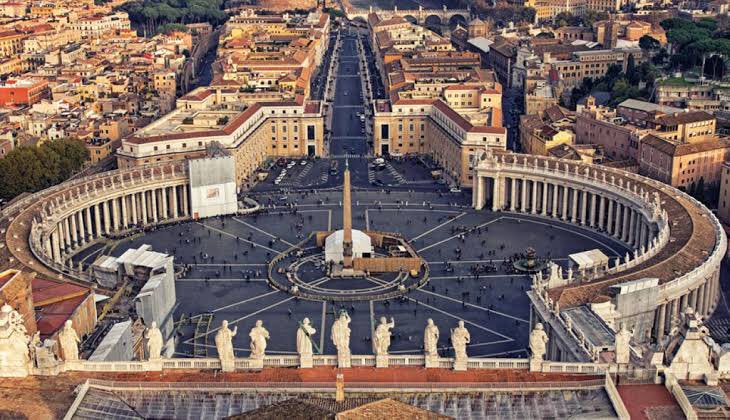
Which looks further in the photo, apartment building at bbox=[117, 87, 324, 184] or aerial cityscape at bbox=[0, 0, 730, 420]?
apartment building at bbox=[117, 87, 324, 184]

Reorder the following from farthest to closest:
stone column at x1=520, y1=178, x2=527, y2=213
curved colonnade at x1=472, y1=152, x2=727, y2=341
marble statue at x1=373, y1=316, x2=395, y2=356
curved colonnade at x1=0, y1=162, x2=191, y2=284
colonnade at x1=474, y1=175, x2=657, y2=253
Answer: stone column at x1=520, y1=178, x2=527, y2=213 < colonnade at x1=474, y1=175, x2=657, y2=253 < curved colonnade at x1=0, y1=162, x2=191, y2=284 < curved colonnade at x1=472, y1=152, x2=727, y2=341 < marble statue at x1=373, y1=316, x2=395, y2=356

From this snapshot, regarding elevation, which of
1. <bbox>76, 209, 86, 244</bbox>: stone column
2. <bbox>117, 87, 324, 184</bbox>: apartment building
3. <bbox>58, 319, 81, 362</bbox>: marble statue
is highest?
<bbox>58, 319, 81, 362</bbox>: marble statue

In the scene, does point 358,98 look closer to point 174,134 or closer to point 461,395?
point 174,134

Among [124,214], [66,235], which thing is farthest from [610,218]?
[66,235]

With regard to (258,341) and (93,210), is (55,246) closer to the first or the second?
(93,210)

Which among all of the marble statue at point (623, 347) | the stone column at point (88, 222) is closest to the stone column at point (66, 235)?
the stone column at point (88, 222)

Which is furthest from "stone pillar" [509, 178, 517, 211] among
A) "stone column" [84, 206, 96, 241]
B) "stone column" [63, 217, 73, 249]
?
"stone column" [63, 217, 73, 249]

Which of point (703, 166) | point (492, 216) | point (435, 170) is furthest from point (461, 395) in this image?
point (435, 170)

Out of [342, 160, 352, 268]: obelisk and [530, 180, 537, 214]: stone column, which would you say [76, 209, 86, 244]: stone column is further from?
[530, 180, 537, 214]: stone column
